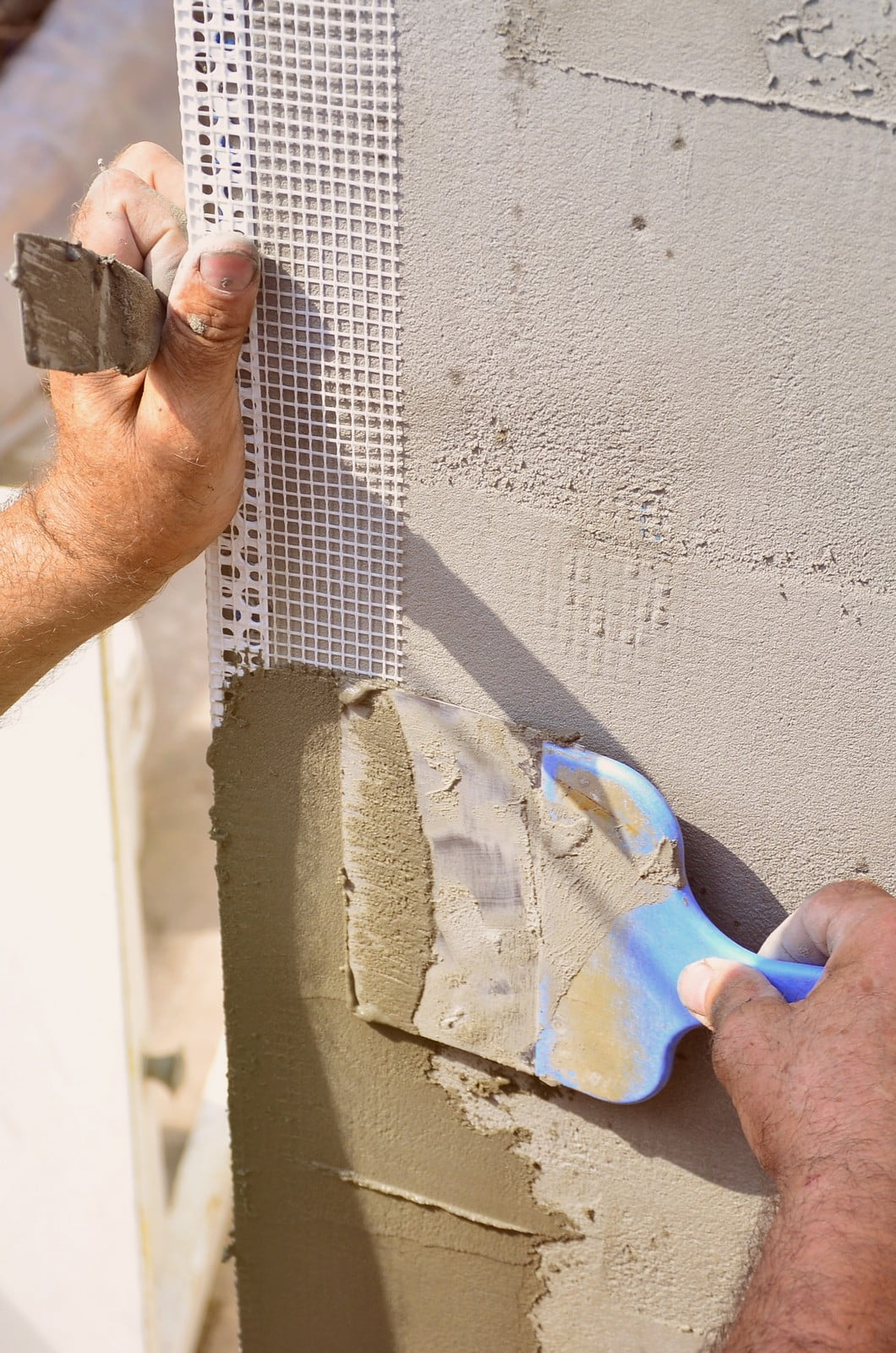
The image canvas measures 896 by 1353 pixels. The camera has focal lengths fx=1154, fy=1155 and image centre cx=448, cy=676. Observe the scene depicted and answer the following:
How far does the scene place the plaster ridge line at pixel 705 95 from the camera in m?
0.83

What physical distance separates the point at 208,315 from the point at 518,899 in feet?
2.19

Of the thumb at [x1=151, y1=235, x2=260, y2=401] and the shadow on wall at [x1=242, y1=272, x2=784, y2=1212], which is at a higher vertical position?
the thumb at [x1=151, y1=235, x2=260, y2=401]

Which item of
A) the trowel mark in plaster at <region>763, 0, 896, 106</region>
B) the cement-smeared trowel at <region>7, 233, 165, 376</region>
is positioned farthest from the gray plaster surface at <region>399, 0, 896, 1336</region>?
the cement-smeared trowel at <region>7, 233, 165, 376</region>

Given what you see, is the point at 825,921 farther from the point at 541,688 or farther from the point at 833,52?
the point at 833,52

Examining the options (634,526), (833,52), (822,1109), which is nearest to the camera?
(833,52)

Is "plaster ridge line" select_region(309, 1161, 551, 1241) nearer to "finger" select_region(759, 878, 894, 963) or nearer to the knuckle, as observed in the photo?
"finger" select_region(759, 878, 894, 963)

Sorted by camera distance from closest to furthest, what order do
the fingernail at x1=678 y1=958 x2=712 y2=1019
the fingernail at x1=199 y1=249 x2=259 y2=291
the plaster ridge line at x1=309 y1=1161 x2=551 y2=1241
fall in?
the fingernail at x1=199 y1=249 x2=259 y2=291 → the fingernail at x1=678 y1=958 x2=712 y2=1019 → the plaster ridge line at x1=309 y1=1161 x2=551 y2=1241

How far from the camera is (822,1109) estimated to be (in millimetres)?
933

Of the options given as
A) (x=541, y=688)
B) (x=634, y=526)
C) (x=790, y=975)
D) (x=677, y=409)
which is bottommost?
(x=790, y=975)

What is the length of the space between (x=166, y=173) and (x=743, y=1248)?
1.32 meters

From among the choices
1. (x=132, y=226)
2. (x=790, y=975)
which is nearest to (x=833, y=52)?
(x=132, y=226)

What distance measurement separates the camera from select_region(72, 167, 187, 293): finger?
3.53 ft

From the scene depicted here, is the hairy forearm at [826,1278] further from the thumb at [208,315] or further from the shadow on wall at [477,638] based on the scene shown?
the thumb at [208,315]

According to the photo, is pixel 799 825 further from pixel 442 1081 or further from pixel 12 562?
pixel 12 562
